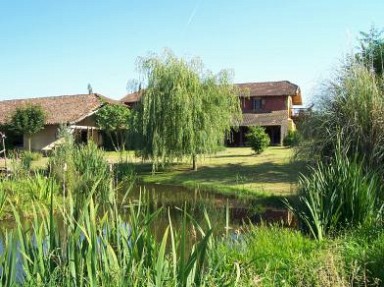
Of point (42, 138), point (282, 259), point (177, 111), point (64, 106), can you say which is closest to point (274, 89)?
point (64, 106)

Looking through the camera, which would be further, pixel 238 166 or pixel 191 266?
pixel 238 166

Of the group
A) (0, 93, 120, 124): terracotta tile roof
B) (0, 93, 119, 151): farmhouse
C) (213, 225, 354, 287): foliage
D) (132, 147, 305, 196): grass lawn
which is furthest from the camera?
(0, 93, 120, 124): terracotta tile roof

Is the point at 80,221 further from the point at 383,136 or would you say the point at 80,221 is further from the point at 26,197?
the point at 26,197

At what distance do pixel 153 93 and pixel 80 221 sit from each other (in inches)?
Result: 690

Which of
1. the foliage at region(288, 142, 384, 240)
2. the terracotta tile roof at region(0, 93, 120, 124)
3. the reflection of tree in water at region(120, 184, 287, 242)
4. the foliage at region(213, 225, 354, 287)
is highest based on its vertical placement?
the terracotta tile roof at region(0, 93, 120, 124)

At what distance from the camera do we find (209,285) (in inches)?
137

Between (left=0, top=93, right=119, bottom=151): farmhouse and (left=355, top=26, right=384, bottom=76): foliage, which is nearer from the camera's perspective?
(left=355, top=26, right=384, bottom=76): foliage

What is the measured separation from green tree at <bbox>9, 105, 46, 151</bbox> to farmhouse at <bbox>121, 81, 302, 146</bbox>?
358 inches

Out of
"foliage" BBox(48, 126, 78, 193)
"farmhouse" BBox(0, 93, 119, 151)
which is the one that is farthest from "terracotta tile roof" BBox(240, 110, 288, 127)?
"foliage" BBox(48, 126, 78, 193)

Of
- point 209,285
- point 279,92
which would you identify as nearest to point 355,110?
point 209,285

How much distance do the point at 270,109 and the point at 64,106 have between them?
745 inches

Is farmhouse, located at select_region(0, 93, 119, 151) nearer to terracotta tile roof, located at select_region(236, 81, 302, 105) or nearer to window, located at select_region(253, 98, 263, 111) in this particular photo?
terracotta tile roof, located at select_region(236, 81, 302, 105)

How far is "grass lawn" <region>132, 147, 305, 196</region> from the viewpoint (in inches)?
591

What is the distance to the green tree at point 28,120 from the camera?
34.1m
